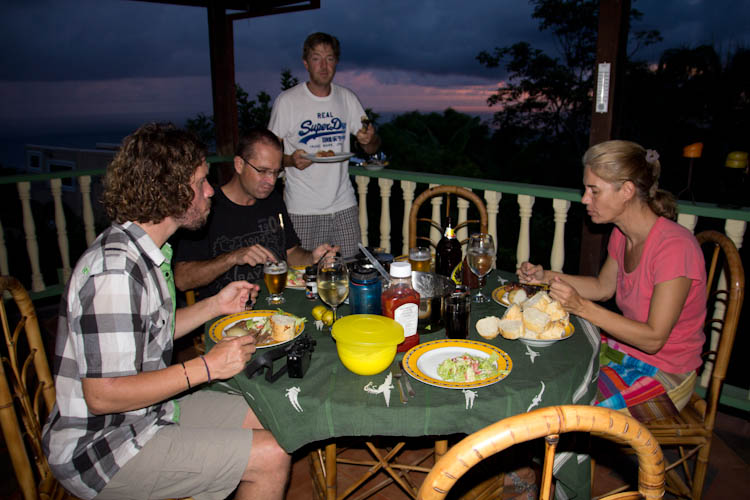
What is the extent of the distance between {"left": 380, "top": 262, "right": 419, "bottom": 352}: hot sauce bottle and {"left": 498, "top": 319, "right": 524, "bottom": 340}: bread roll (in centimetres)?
26

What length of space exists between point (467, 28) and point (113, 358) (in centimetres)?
1375

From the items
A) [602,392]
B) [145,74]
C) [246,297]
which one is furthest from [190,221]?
[145,74]

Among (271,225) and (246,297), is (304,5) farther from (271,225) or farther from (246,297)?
(246,297)

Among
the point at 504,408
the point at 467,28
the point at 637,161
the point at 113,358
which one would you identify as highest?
the point at 467,28

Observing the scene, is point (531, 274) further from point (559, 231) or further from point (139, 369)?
point (139, 369)

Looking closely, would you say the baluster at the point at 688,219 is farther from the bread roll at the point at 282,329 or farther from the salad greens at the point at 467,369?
the bread roll at the point at 282,329

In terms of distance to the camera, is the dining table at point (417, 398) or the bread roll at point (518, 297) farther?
the bread roll at point (518, 297)

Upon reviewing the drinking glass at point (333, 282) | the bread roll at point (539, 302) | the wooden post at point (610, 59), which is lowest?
the bread roll at point (539, 302)

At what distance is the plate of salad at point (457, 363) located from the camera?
120cm

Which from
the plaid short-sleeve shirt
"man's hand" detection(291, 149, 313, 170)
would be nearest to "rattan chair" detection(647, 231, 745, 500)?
the plaid short-sleeve shirt

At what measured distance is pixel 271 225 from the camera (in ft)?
7.95

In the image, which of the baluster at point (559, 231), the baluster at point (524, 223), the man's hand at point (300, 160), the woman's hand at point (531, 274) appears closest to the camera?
the woman's hand at point (531, 274)

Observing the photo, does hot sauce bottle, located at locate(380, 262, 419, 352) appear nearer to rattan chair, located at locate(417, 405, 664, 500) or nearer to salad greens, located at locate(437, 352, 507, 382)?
salad greens, located at locate(437, 352, 507, 382)

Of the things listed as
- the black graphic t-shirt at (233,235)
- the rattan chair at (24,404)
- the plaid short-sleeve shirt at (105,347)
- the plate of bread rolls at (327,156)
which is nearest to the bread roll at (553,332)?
the plaid short-sleeve shirt at (105,347)
